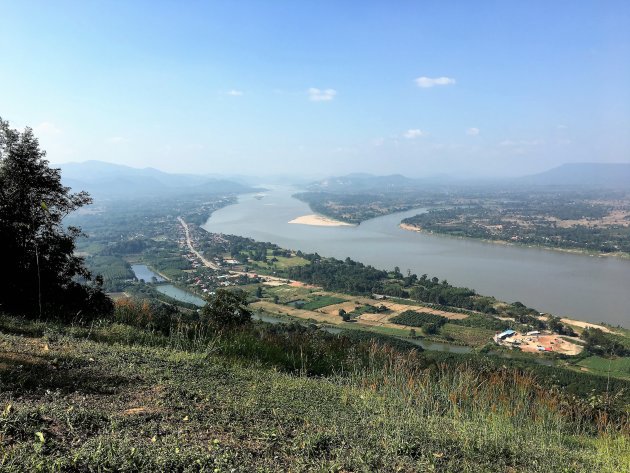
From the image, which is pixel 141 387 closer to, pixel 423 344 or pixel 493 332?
pixel 423 344

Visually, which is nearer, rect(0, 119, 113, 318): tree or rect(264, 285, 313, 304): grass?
rect(0, 119, 113, 318): tree

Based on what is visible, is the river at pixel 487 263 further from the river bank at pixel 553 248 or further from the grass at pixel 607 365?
the grass at pixel 607 365

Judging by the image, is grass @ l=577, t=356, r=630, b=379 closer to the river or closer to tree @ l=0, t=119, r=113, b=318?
the river

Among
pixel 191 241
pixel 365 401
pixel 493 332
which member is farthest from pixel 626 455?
pixel 191 241

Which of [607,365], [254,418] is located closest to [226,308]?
[254,418]

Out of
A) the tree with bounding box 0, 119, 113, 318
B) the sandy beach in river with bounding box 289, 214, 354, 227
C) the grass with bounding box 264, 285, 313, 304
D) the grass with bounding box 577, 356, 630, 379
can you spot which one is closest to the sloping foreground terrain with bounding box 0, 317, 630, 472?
the tree with bounding box 0, 119, 113, 318

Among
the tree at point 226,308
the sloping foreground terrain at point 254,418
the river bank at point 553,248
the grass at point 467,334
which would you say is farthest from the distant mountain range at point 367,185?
the sloping foreground terrain at point 254,418

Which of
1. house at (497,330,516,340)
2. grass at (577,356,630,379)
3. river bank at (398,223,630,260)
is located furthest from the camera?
river bank at (398,223,630,260)
